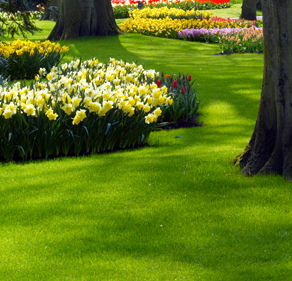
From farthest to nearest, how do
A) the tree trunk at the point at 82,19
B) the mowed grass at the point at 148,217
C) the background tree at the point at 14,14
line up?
the tree trunk at the point at 82,19 → the background tree at the point at 14,14 → the mowed grass at the point at 148,217

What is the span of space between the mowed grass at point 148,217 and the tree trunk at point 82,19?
1176cm

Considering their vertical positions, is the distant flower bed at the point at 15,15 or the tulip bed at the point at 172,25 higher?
the distant flower bed at the point at 15,15

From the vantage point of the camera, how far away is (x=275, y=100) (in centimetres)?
468

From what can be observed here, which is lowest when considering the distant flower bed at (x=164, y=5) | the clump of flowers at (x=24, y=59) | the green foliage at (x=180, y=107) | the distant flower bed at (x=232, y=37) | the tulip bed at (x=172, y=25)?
the green foliage at (x=180, y=107)

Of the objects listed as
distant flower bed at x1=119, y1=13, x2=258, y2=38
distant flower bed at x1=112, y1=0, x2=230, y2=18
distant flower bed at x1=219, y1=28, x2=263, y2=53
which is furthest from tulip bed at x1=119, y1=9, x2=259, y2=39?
distant flower bed at x1=112, y1=0, x2=230, y2=18

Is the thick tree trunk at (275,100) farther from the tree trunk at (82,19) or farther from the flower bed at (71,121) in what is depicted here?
the tree trunk at (82,19)

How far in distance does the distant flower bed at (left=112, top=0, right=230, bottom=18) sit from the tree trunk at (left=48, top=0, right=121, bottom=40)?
12.0m

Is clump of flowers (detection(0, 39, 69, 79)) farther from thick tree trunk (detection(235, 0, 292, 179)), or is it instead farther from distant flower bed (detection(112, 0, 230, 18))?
distant flower bed (detection(112, 0, 230, 18))

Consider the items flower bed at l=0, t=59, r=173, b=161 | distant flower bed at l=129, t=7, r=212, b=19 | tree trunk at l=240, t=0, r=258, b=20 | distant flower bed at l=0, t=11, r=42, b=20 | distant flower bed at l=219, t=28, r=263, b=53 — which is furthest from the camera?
tree trunk at l=240, t=0, r=258, b=20

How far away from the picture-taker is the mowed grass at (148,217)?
3385 mm

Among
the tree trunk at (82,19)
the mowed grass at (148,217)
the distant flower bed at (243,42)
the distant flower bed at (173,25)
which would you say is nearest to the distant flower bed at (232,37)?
the distant flower bed at (243,42)

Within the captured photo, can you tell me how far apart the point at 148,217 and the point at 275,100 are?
5.79 feet

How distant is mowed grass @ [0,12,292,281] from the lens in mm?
3385

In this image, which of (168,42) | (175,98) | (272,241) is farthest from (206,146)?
(168,42)
